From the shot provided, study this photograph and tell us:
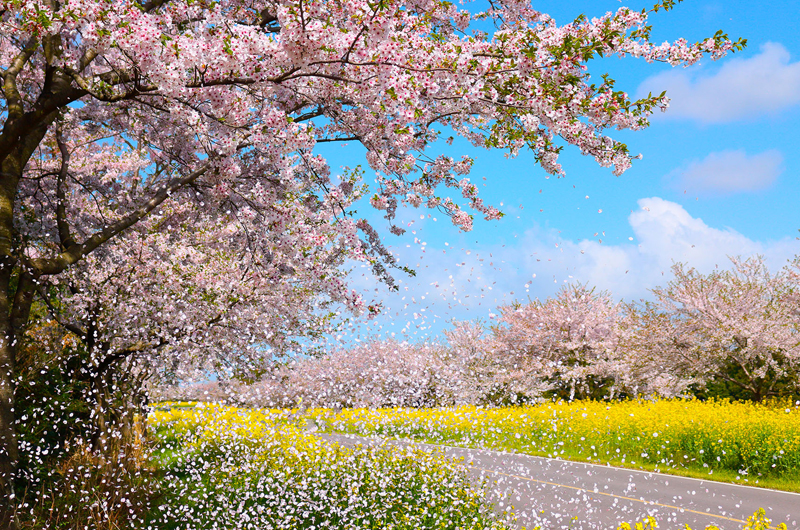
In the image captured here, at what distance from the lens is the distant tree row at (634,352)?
70.2 feet

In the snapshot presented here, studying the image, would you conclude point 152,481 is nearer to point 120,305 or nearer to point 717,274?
point 120,305

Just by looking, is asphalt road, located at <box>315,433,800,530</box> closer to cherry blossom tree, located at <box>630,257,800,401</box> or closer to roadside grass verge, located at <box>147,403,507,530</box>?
roadside grass verge, located at <box>147,403,507,530</box>

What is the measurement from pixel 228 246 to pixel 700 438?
12529 mm

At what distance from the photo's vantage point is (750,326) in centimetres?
2059

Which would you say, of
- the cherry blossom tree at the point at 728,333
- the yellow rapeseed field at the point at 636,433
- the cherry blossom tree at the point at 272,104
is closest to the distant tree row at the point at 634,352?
the cherry blossom tree at the point at 728,333

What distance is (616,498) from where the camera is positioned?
9.20 meters

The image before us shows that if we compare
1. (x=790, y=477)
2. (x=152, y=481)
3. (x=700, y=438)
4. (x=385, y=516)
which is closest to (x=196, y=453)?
(x=152, y=481)

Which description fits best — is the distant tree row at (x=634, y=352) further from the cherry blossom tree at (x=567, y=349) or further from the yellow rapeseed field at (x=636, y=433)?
the yellow rapeseed field at (x=636, y=433)

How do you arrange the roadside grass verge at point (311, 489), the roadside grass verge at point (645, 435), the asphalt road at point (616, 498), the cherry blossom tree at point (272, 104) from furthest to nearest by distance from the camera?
the roadside grass verge at point (645, 435) < the asphalt road at point (616, 498) < the roadside grass verge at point (311, 489) < the cherry blossom tree at point (272, 104)

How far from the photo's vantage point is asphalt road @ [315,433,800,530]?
28.4 feet

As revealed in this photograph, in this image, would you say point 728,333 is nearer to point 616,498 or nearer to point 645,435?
point 645,435

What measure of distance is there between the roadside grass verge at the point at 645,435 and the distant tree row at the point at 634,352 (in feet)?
14.9

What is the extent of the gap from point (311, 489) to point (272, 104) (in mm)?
6386

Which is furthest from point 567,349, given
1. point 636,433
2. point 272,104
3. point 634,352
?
point 272,104
